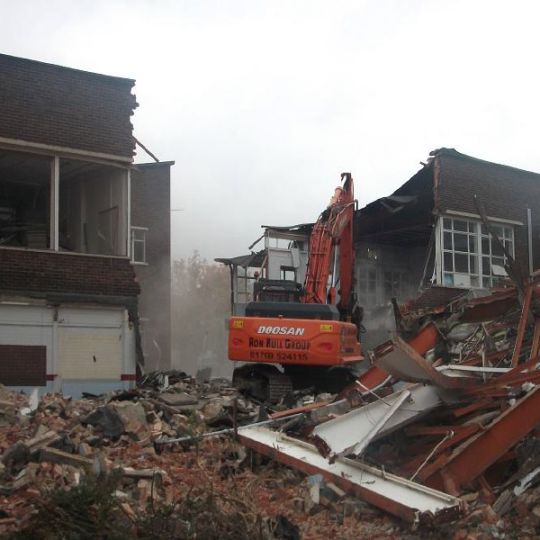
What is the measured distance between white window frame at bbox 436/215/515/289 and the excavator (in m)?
6.97

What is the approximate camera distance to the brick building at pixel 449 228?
2138 cm

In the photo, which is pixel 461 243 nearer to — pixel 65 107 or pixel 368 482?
pixel 65 107

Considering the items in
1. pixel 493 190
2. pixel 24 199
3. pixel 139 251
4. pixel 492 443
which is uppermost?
pixel 493 190

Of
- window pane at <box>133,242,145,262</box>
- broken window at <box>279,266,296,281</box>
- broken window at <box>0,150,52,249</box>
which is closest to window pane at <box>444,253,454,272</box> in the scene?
broken window at <box>279,266,296,281</box>

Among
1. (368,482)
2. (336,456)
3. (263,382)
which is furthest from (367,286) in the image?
(368,482)

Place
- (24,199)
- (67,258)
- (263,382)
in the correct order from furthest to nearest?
(24,199), (67,258), (263,382)

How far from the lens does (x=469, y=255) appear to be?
22125 millimetres

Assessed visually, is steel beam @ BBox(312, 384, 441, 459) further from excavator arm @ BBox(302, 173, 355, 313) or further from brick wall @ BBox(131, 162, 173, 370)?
brick wall @ BBox(131, 162, 173, 370)

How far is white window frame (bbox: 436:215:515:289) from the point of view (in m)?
21.5

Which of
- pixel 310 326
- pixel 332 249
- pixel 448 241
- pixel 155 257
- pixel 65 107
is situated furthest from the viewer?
pixel 155 257

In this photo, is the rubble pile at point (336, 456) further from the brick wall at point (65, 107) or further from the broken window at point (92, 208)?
the broken window at point (92, 208)

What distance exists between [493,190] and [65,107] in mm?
12715

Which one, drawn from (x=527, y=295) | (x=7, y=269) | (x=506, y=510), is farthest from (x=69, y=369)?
(x=506, y=510)

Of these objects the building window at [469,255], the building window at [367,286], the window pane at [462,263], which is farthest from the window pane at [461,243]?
the building window at [367,286]
